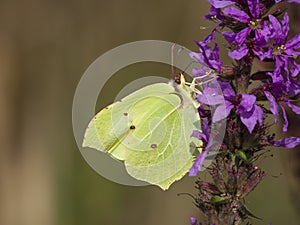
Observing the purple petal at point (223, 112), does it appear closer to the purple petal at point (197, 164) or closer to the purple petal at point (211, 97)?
the purple petal at point (211, 97)

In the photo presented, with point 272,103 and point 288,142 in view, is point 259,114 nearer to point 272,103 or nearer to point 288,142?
point 272,103

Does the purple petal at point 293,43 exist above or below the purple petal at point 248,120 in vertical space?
above

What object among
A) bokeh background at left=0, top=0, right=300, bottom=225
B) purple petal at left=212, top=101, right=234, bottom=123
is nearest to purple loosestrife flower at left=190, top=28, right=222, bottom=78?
purple petal at left=212, top=101, right=234, bottom=123

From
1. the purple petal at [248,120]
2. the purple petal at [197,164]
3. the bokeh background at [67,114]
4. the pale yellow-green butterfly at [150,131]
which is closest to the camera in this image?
the purple petal at [248,120]

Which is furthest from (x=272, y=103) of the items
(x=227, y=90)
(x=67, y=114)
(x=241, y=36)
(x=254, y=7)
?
(x=67, y=114)

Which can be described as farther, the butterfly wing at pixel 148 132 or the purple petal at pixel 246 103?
the butterfly wing at pixel 148 132

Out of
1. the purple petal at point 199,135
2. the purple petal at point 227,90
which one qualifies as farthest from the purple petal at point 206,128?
the purple petal at point 227,90

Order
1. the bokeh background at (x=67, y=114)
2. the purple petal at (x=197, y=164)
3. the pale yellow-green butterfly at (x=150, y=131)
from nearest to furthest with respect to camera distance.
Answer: the purple petal at (x=197, y=164) → the pale yellow-green butterfly at (x=150, y=131) → the bokeh background at (x=67, y=114)

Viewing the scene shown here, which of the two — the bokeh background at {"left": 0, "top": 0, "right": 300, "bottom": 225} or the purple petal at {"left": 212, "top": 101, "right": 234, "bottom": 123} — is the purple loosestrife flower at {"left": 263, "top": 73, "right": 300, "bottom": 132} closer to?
the purple petal at {"left": 212, "top": 101, "right": 234, "bottom": 123}
